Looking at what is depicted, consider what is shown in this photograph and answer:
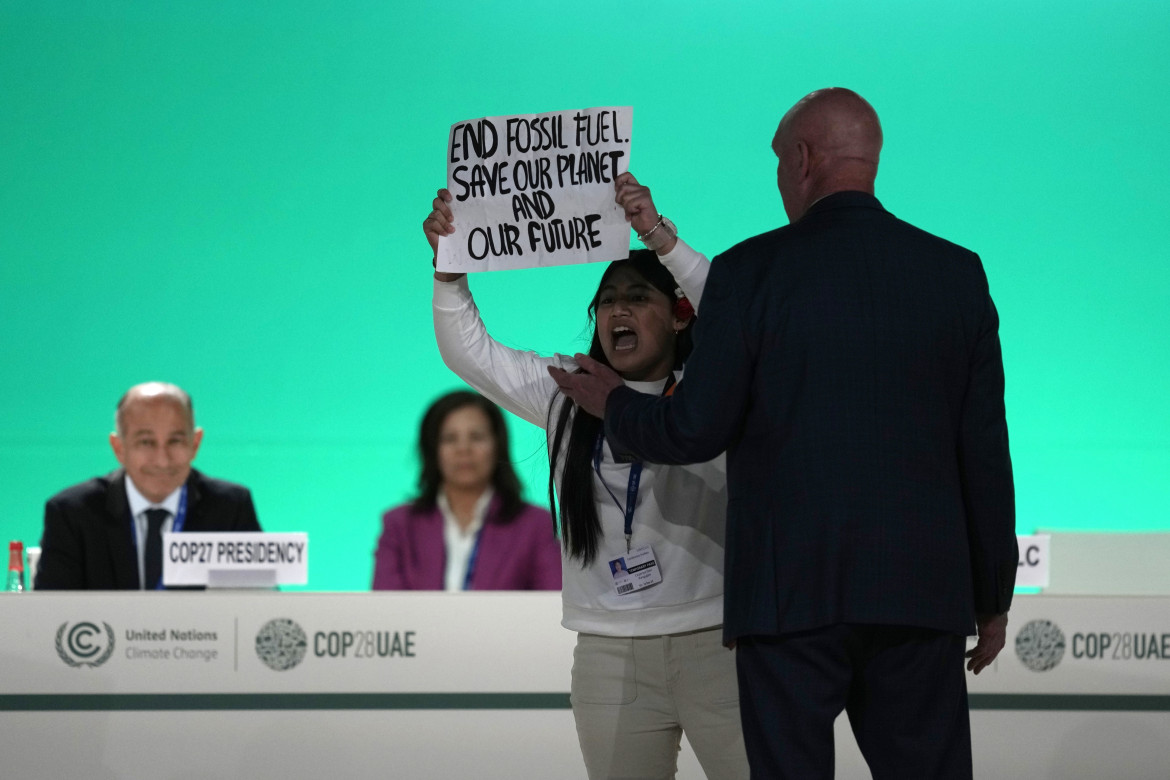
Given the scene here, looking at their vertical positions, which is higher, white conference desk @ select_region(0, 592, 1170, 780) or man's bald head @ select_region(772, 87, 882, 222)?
man's bald head @ select_region(772, 87, 882, 222)

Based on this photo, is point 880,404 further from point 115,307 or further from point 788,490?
point 115,307

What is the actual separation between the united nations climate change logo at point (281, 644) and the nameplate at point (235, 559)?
259 mm

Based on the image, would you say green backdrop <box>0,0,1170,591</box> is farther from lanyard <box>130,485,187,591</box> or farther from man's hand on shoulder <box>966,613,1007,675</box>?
man's hand on shoulder <box>966,613,1007,675</box>

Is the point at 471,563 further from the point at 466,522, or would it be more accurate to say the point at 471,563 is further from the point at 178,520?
the point at 178,520

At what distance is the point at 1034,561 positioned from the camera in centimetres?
330

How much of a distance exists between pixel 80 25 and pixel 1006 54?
4524 millimetres

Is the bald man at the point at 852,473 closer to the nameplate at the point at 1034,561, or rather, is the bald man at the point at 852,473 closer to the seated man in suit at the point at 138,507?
the nameplate at the point at 1034,561

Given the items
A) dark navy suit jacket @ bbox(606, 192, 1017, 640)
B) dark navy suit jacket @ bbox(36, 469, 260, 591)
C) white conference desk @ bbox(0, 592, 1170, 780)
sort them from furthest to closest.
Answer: dark navy suit jacket @ bbox(36, 469, 260, 591)
white conference desk @ bbox(0, 592, 1170, 780)
dark navy suit jacket @ bbox(606, 192, 1017, 640)

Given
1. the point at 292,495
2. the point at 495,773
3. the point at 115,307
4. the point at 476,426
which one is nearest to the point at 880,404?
the point at 495,773

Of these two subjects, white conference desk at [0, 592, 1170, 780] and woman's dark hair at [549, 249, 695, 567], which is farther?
white conference desk at [0, 592, 1170, 780]

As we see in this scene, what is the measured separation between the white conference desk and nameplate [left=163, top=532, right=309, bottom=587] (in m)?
0.27

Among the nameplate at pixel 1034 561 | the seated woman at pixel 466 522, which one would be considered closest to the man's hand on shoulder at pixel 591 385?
the nameplate at pixel 1034 561

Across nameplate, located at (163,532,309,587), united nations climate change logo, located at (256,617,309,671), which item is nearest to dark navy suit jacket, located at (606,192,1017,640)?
united nations climate change logo, located at (256,617,309,671)

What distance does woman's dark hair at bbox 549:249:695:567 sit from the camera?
2027 mm
